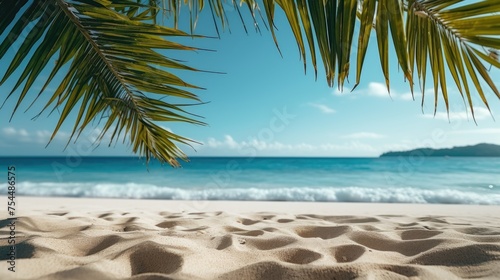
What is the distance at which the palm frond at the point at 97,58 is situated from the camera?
0.87 meters

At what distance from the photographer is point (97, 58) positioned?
1.08 m

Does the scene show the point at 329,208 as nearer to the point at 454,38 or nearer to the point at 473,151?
the point at 454,38

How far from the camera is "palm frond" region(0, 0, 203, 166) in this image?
0.87m

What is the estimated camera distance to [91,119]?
1.23 m

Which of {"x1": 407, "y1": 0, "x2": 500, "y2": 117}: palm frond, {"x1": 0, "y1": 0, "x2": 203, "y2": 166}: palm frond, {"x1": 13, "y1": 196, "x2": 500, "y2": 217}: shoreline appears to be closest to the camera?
{"x1": 407, "y1": 0, "x2": 500, "y2": 117}: palm frond

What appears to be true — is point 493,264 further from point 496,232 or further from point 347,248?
point 496,232

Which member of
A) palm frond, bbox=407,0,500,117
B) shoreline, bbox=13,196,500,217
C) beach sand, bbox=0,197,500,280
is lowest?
shoreline, bbox=13,196,500,217

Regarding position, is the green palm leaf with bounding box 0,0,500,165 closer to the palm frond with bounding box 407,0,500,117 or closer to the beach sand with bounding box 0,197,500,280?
the palm frond with bounding box 407,0,500,117

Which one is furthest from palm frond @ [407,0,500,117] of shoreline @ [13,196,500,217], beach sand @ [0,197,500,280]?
shoreline @ [13,196,500,217]

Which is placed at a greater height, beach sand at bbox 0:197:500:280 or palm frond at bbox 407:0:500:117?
palm frond at bbox 407:0:500:117

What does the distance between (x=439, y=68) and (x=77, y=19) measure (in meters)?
0.96

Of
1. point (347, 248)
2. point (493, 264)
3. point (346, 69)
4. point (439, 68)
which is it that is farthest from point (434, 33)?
point (347, 248)

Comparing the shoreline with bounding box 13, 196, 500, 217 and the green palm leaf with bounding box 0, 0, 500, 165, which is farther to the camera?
the shoreline with bounding box 13, 196, 500, 217

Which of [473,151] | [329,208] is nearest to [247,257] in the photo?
[329,208]
